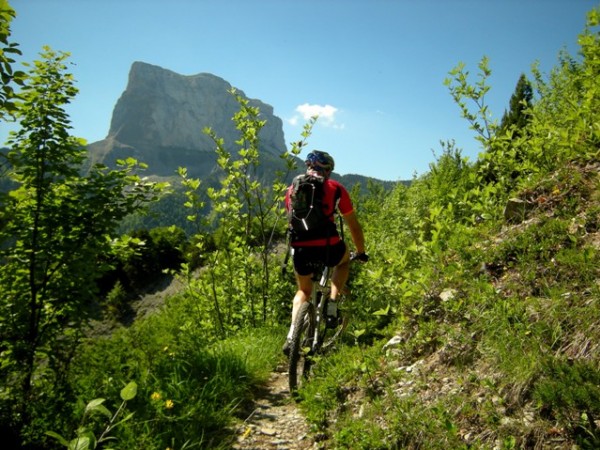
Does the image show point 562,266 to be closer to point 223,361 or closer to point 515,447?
point 515,447

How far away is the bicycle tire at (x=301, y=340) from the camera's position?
13.7 ft

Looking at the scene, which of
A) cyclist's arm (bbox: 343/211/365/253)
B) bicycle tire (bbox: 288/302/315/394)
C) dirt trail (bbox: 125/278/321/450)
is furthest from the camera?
cyclist's arm (bbox: 343/211/365/253)

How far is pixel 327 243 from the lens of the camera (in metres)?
4.38

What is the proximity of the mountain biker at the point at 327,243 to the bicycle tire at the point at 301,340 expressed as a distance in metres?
0.10

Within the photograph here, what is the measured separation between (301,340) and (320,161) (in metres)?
2.21

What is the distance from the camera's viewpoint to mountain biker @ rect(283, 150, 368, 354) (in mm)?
4355

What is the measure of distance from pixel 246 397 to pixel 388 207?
7830 mm

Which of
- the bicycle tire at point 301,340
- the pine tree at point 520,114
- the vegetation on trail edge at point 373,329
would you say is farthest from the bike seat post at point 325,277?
the pine tree at point 520,114

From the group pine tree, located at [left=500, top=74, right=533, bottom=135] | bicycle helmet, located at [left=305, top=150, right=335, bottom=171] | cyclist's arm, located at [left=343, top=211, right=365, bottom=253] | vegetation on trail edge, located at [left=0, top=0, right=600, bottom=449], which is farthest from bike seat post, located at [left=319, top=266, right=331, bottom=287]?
pine tree, located at [left=500, top=74, right=533, bottom=135]

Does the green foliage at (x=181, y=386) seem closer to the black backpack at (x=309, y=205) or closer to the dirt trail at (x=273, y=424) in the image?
the dirt trail at (x=273, y=424)

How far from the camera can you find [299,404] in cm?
410

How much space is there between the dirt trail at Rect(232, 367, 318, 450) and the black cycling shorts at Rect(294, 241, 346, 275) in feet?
5.08

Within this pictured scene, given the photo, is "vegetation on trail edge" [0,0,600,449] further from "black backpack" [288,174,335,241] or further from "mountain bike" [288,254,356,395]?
"black backpack" [288,174,335,241]

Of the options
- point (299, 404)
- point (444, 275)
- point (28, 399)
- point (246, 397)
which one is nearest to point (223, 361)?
point (246, 397)
